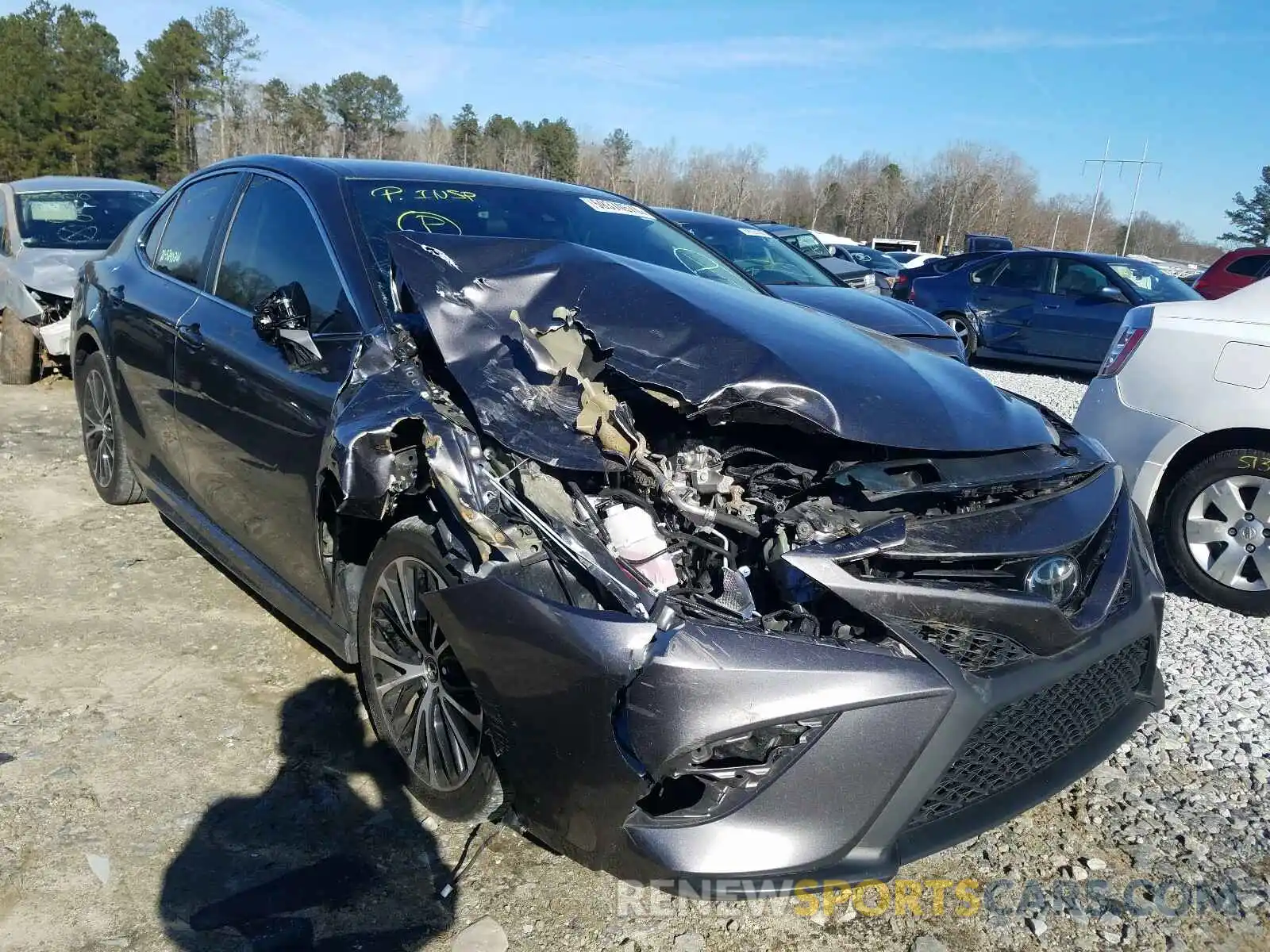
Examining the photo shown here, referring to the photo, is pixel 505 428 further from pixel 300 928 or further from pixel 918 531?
pixel 300 928

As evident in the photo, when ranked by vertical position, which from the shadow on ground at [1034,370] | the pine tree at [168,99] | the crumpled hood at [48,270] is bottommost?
the shadow on ground at [1034,370]

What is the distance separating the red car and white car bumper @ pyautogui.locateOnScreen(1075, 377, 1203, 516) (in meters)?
13.1

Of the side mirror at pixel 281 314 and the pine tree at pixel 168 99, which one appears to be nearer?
the side mirror at pixel 281 314

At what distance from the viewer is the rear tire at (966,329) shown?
12414mm

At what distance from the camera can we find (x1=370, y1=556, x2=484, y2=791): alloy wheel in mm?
2562

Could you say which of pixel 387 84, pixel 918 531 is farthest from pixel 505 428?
pixel 387 84

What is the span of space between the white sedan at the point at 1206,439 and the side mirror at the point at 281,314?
365 cm

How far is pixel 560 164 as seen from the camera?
6769 centimetres

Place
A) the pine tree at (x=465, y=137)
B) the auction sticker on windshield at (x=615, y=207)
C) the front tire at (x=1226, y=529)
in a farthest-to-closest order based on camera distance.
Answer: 1. the pine tree at (x=465, y=137)
2. the front tire at (x=1226, y=529)
3. the auction sticker on windshield at (x=615, y=207)

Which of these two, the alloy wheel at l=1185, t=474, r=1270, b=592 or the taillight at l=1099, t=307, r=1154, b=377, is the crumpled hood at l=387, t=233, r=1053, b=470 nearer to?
the alloy wheel at l=1185, t=474, r=1270, b=592

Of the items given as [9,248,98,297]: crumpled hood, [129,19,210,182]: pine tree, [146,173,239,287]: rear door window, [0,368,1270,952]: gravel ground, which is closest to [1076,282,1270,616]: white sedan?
[0,368,1270,952]: gravel ground

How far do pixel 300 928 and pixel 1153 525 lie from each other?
4.05 metres

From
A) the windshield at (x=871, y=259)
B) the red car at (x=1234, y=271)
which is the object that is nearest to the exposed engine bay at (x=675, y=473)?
the red car at (x=1234, y=271)

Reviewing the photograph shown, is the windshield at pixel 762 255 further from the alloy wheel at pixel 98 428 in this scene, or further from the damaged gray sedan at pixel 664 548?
the damaged gray sedan at pixel 664 548
